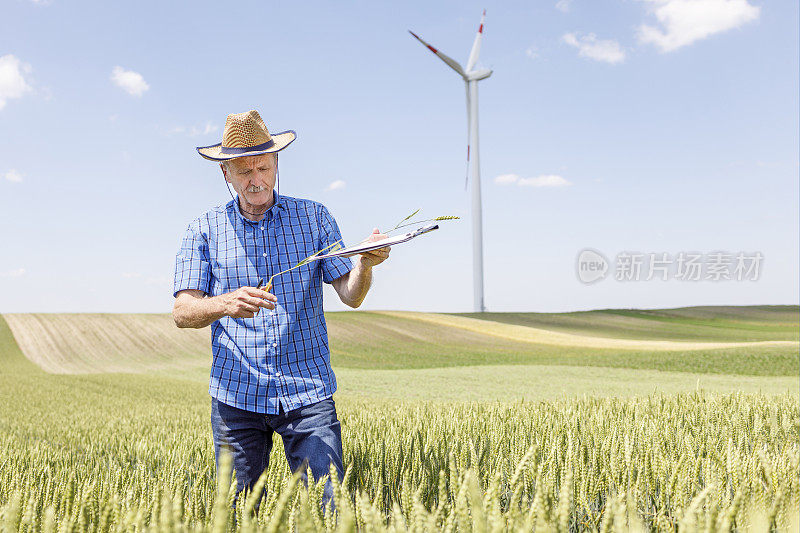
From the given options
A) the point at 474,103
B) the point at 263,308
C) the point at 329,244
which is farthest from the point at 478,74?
the point at 263,308

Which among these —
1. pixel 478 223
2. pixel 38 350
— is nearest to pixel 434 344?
pixel 478 223

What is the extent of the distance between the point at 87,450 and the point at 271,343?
3823 millimetres

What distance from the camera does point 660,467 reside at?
7.48ft

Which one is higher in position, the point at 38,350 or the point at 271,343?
the point at 271,343

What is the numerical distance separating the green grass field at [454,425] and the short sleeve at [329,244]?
867 mm

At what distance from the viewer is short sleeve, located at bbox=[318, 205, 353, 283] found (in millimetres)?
2973

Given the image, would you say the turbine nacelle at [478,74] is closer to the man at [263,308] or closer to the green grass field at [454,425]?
the green grass field at [454,425]

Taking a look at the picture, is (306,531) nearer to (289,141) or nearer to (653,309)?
(289,141)

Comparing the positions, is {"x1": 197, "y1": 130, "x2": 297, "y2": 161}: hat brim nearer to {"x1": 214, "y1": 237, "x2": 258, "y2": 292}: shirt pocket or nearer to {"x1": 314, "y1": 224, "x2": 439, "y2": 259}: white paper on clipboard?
{"x1": 214, "y1": 237, "x2": 258, "y2": 292}: shirt pocket

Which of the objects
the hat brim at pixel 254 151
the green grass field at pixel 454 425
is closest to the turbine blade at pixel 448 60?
the green grass field at pixel 454 425

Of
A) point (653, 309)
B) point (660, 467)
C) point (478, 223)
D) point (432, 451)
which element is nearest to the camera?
point (660, 467)

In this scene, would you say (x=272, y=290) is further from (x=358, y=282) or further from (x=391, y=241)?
(x=391, y=241)

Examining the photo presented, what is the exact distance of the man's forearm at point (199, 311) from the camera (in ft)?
8.16

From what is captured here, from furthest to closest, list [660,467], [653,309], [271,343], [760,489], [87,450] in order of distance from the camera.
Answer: [653,309], [87,450], [271,343], [660,467], [760,489]
